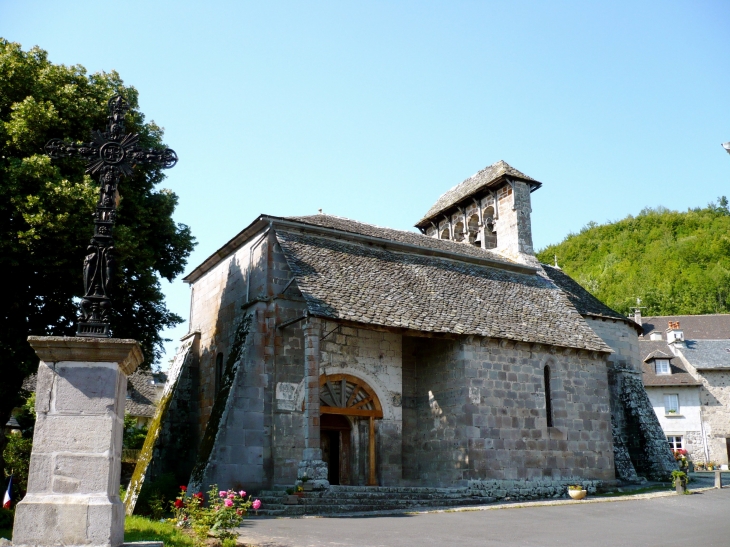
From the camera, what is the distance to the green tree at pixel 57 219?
527 inches

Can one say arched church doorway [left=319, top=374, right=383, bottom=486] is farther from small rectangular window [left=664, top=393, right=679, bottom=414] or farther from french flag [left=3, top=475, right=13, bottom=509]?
small rectangular window [left=664, top=393, right=679, bottom=414]

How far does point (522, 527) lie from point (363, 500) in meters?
3.87

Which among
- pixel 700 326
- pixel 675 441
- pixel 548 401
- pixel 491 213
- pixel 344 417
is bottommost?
pixel 675 441

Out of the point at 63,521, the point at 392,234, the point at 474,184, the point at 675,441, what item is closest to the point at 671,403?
the point at 675,441

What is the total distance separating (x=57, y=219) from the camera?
13.1 meters

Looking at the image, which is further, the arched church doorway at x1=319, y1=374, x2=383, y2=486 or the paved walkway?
the arched church doorway at x1=319, y1=374, x2=383, y2=486

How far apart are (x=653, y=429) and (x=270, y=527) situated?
16.2 metres

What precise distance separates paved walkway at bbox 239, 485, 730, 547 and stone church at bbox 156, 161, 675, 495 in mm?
2730

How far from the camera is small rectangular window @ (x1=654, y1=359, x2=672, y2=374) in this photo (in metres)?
36.5

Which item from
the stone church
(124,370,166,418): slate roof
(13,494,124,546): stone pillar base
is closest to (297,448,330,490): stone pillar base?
the stone church

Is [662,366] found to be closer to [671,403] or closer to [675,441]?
[671,403]

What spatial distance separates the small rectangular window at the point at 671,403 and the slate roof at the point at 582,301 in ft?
47.1

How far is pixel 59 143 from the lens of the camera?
280 inches

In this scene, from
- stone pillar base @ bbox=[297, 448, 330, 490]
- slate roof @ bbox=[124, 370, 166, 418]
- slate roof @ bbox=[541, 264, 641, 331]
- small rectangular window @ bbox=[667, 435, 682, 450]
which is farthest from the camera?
small rectangular window @ bbox=[667, 435, 682, 450]
